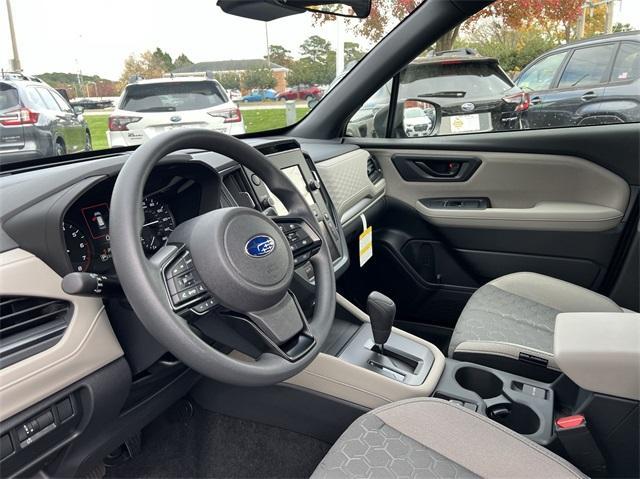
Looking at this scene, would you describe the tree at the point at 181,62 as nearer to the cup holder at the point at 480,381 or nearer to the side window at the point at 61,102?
the side window at the point at 61,102

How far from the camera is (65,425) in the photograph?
1.04m

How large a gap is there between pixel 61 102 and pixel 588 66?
2021 mm

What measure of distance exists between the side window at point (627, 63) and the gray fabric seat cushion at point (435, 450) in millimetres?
1659

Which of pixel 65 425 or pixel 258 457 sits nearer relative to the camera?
pixel 65 425

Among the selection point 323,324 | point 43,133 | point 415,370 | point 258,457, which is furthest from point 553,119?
point 43,133

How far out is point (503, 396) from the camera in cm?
148

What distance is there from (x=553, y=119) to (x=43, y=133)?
6.54ft

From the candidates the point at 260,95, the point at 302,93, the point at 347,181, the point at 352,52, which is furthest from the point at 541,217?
the point at 260,95

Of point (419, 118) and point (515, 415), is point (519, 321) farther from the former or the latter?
point (419, 118)

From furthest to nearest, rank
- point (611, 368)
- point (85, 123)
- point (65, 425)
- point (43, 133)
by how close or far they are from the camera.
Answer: point (85, 123) → point (43, 133) → point (611, 368) → point (65, 425)

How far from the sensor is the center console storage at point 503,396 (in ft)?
4.64

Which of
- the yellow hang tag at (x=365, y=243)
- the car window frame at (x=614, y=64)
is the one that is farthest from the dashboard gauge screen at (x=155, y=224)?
the car window frame at (x=614, y=64)

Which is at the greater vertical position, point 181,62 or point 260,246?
point 181,62

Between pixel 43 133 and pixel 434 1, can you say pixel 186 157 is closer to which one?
pixel 43 133
